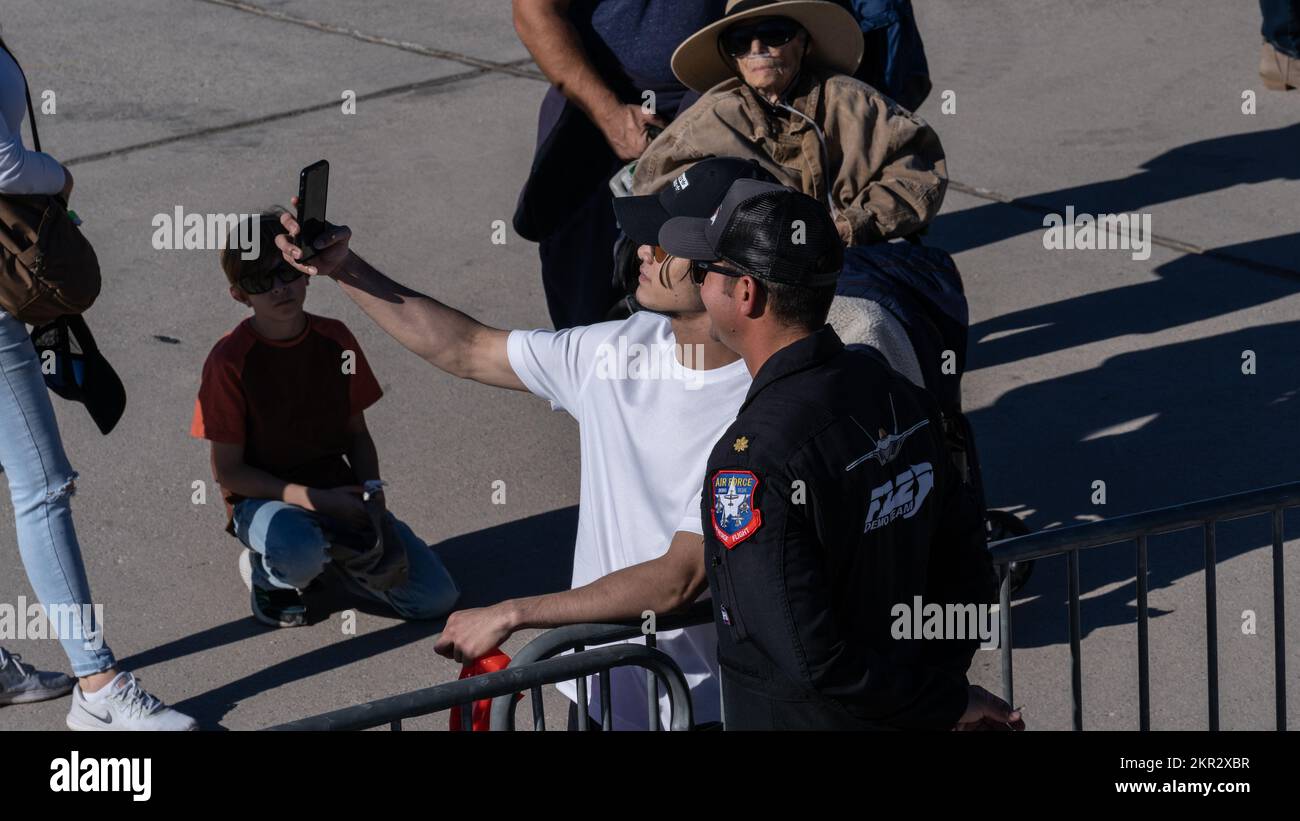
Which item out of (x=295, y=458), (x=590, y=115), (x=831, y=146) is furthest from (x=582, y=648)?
(x=590, y=115)

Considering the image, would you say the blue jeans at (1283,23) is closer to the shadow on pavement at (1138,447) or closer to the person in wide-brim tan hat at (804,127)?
the shadow on pavement at (1138,447)

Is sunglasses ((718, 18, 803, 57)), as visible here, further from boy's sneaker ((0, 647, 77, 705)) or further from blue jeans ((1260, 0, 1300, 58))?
boy's sneaker ((0, 647, 77, 705))

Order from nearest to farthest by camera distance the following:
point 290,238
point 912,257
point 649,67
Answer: point 290,238
point 912,257
point 649,67

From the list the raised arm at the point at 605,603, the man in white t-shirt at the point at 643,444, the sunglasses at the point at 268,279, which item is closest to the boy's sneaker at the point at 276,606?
the sunglasses at the point at 268,279

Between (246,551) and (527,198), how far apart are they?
5.40 feet

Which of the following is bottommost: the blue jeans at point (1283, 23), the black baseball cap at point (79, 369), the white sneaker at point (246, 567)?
the white sneaker at point (246, 567)

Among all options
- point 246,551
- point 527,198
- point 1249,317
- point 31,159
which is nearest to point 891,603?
point 31,159

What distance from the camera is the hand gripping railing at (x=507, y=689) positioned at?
2725mm

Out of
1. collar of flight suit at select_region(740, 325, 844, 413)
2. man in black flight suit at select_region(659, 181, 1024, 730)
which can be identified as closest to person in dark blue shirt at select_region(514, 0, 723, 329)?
man in black flight suit at select_region(659, 181, 1024, 730)

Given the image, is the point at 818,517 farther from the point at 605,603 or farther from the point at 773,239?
the point at 605,603

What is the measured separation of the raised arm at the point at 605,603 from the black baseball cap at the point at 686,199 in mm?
646

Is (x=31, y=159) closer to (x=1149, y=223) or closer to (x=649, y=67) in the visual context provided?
(x=649, y=67)
